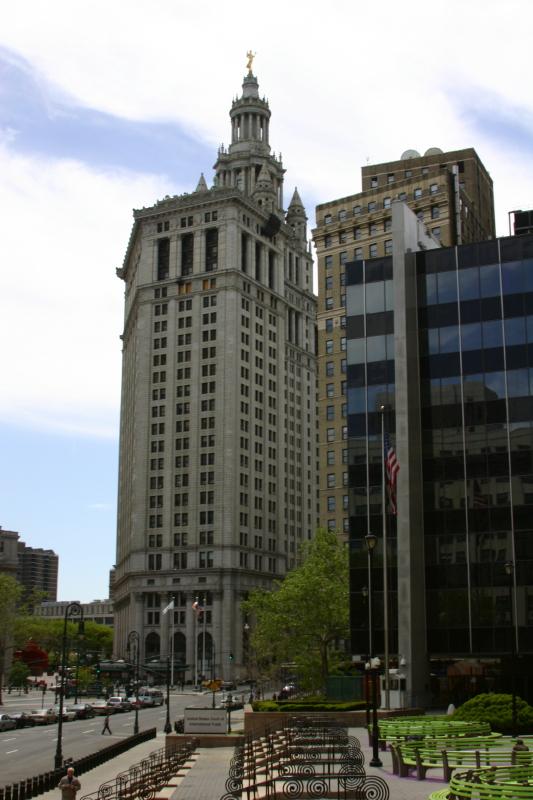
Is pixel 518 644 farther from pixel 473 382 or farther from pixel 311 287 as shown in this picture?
pixel 311 287

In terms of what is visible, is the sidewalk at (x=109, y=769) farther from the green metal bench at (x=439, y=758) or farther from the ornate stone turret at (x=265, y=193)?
the ornate stone turret at (x=265, y=193)

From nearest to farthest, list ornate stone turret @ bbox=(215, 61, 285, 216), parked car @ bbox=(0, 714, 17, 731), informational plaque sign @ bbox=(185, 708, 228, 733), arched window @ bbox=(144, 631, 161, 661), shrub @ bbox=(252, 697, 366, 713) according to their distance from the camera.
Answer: informational plaque sign @ bbox=(185, 708, 228, 733) < shrub @ bbox=(252, 697, 366, 713) < parked car @ bbox=(0, 714, 17, 731) < arched window @ bbox=(144, 631, 161, 661) < ornate stone turret @ bbox=(215, 61, 285, 216)

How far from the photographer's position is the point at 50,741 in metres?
60.4

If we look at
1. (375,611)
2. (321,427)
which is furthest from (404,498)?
(321,427)

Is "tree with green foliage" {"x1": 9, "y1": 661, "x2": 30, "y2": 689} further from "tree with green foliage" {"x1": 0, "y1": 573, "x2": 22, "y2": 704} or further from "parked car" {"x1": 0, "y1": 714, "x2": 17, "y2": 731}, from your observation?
"parked car" {"x1": 0, "y1": 714, "x2": 17, "y2": 731}

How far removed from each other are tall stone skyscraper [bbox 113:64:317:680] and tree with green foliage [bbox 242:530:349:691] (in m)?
70.2

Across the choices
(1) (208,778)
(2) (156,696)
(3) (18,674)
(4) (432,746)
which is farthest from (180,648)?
(4) (432,746)

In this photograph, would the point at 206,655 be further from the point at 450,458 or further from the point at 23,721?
the point at 450,458

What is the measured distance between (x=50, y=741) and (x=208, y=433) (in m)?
95.9

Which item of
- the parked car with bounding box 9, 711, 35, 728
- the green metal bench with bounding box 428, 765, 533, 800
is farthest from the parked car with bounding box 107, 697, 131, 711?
the green metal bench with bounding box 428, 765, 533, 800

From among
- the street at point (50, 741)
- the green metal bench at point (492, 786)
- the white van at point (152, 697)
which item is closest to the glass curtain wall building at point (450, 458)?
the street at point (50, 741)

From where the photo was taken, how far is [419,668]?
59156 millimetres

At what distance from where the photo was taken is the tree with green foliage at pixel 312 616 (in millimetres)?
71812

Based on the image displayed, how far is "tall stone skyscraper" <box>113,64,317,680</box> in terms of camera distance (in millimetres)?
150125
